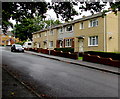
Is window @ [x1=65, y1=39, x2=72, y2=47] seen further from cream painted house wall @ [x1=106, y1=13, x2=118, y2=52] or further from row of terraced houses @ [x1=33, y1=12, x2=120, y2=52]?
cream painted house wall @ [x1=106, y1=13, x2=118, y2=52]

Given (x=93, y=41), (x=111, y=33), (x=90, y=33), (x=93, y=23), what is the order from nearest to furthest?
(x=111, y=33) → (x=93, y=41) → (x=93, y=23) → (x=90, y=33)

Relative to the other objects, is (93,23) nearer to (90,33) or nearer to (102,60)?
(90,33)

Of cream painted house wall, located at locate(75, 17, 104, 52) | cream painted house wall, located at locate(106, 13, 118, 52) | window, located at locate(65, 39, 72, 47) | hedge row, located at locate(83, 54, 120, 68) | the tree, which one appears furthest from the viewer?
Answer: window, located at locate(65, 39, 72, 47)

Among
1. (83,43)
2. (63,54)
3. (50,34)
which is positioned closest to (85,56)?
(63,54)

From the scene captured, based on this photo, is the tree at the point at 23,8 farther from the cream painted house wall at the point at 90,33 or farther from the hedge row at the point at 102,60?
the cream painted house wall at the point at 90,33

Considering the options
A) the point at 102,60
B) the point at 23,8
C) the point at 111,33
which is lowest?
the point at 102,60

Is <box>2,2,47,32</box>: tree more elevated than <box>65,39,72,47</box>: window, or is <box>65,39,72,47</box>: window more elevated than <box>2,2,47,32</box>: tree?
<box>2,2,47,32</box>: tree

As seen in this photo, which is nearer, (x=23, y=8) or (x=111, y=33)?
(x=23, y=8)

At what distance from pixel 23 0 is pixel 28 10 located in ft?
6.51

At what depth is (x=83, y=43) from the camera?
24125 mm

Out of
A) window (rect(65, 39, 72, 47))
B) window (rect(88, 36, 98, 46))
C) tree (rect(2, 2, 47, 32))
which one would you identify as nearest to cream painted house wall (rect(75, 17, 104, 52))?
window (rect(88, 36, 98, 46))

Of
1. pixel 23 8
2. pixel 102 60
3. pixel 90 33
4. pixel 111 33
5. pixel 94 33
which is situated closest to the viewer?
pixel 23 8

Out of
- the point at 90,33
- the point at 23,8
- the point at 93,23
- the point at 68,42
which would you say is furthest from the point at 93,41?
the point at 23,8

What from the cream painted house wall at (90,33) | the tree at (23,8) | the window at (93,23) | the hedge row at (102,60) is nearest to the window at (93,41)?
the cream painted house wall at (90,33)
